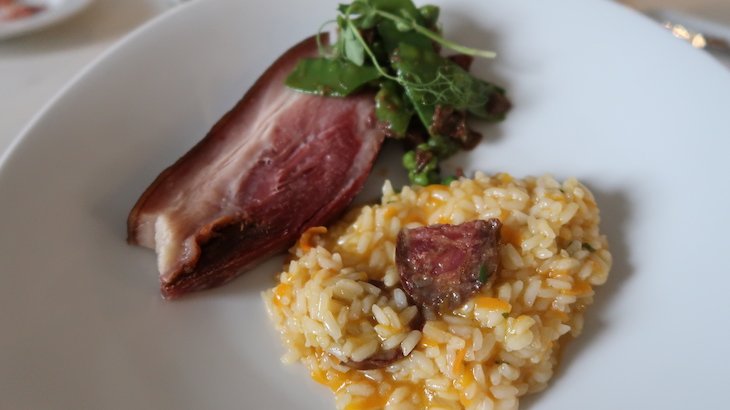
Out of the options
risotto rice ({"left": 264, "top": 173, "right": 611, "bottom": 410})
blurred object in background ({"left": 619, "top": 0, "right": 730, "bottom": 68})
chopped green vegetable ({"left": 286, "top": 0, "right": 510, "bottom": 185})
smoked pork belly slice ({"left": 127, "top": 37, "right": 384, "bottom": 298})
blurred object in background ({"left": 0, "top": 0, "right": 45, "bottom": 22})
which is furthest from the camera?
blurred object in background ({"left": 0, "top": 0, "right": 45, "bottom": 22})

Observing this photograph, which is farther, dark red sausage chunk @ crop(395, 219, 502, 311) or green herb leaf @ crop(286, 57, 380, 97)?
green herb leaf @ crop(286, 57, 380, 97)

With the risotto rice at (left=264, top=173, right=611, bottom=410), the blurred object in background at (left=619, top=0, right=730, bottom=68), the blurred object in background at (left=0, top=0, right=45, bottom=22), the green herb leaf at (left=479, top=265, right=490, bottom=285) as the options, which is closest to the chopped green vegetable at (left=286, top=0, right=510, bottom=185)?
the risotto rice at (left=264, top=173, right=611, bottom=410)

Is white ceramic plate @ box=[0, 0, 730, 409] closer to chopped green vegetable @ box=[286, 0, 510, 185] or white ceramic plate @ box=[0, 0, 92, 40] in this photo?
chopped green vegetable @ box=[286, 0, 510, 185]

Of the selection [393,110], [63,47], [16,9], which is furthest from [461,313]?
[16,9]

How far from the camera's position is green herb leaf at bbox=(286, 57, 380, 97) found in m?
3.22

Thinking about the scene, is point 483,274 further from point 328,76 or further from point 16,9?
point 16,9

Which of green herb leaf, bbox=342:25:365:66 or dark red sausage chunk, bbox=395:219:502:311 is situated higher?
green herb leaf, bbox=342:25:365:66

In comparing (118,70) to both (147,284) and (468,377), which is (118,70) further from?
(468,377)

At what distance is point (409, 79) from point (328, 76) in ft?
1.38

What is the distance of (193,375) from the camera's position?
251cm

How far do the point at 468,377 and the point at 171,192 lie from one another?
154 cm

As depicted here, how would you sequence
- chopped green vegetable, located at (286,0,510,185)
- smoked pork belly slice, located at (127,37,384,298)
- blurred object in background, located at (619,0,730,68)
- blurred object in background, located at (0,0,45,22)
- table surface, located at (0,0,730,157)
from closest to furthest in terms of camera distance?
smoked pork belly slice, located at (127,37,384,298) < chopped green vegetable, located at (286,0,510,185) < blurred object in background, located at (619,0,730,68) < table surface, located at (0,0,730,157) < blurred object in background, located at (0,0,45,22)

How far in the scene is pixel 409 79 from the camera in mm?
3141

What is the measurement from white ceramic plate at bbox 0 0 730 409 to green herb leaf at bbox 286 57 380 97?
12.3 inches
